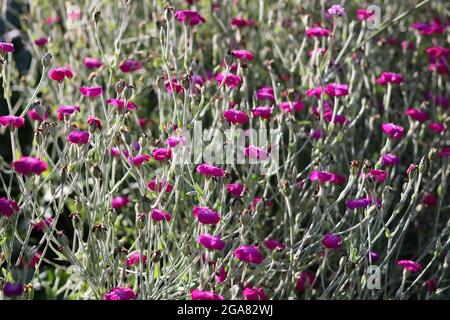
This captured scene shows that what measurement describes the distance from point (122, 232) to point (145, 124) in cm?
36

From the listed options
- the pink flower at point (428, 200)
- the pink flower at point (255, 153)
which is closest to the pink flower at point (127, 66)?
the pink flower at point (255, 153)

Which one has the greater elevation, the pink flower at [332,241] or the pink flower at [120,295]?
the pink flower at [332,241]

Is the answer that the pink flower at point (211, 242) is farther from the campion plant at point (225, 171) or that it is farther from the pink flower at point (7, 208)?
the pink flower at point (7, 208)

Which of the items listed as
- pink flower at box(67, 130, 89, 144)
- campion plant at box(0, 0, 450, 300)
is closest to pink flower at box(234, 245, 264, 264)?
campion plant at box(0, 0, 450, 300)

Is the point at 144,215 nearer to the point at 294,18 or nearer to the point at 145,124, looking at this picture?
the point at 145,124

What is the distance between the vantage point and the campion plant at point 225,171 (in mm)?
1415

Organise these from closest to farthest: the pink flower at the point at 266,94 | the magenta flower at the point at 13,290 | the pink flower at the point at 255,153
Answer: the magenta flower at the point at 13,290 < the pink flower at the point at 255,153 < the pink flower at the point at 266,94

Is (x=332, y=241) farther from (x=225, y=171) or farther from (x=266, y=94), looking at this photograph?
(x=266, y=94)

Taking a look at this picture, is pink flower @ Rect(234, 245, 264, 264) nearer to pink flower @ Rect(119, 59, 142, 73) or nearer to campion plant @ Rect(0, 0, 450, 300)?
campion plant @ Rect(0, 0, 450, 300)

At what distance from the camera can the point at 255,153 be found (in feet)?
4.96

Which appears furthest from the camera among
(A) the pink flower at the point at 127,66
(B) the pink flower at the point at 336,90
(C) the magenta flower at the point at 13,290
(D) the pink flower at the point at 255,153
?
(A) the pink flower at the point at 127,66

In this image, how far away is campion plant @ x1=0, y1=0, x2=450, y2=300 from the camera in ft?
4.64

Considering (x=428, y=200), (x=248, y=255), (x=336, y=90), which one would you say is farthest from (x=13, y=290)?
(x=428, y=200)
